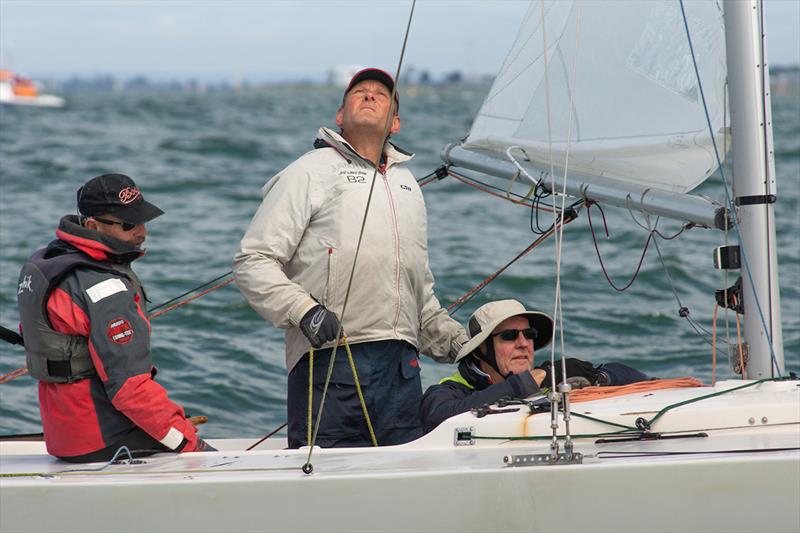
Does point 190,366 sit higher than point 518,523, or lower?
lower

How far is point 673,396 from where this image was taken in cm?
308

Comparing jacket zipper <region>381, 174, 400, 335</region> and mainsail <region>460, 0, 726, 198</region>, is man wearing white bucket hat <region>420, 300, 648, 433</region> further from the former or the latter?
mainsail <region>460, 0, 726, 198</region>

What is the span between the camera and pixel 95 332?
287 cm

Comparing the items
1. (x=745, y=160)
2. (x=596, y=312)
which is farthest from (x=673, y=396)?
(x=596, y=312)

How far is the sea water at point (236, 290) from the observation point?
6219 mm

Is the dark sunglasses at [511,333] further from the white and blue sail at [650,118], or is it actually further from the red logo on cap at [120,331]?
the red logo on cap at [120,331]

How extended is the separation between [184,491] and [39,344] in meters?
0.58

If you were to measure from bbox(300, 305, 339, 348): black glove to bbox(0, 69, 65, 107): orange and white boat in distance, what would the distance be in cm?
5142

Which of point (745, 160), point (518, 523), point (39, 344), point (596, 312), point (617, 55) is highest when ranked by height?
point (617, 55)

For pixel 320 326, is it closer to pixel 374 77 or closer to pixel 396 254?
pixel 396 254

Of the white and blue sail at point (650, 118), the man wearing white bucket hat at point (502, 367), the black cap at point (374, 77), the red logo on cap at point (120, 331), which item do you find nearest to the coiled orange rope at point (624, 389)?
the man wearing white bucket hat at point (502, 367)

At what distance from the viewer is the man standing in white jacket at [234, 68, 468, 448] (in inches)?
126

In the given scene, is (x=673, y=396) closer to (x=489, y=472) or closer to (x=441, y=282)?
(x=489, y=472)

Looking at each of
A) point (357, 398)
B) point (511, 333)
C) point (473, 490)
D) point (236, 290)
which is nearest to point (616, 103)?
point (511, 333)
